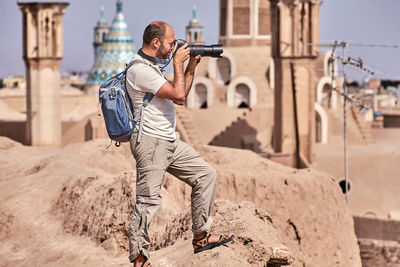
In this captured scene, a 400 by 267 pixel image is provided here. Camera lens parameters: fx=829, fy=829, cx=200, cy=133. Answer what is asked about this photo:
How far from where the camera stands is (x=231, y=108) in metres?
27.0

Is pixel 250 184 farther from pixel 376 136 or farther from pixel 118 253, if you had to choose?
pixel 376 136

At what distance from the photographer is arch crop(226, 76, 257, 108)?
2705 centimetres

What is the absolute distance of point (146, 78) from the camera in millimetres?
4609

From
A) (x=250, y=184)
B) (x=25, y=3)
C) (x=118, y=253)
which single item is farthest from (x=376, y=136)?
(x=118, y=253)

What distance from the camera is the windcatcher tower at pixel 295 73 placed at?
20.0 meters

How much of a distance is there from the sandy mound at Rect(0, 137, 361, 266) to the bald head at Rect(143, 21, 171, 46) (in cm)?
131

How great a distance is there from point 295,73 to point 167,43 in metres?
15.7

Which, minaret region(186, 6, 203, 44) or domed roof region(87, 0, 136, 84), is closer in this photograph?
domed roof region(87, 0, 136, 84)

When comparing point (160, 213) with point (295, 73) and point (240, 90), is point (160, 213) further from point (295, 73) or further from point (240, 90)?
point (240, 90)

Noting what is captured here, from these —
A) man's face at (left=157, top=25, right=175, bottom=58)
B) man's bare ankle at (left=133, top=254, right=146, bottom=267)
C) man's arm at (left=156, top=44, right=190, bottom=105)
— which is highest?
man's face at (left=157, top=25, right=175, bottom=58)

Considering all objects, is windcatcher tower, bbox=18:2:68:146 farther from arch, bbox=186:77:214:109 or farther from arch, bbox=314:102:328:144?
arch, bbox=314:102:328:144

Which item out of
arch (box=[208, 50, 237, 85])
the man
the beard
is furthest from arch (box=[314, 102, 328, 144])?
the beard

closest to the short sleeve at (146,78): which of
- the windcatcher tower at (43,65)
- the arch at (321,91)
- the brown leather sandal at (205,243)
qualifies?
the brown leather sandal at (205,243)

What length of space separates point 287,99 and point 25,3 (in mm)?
6975
